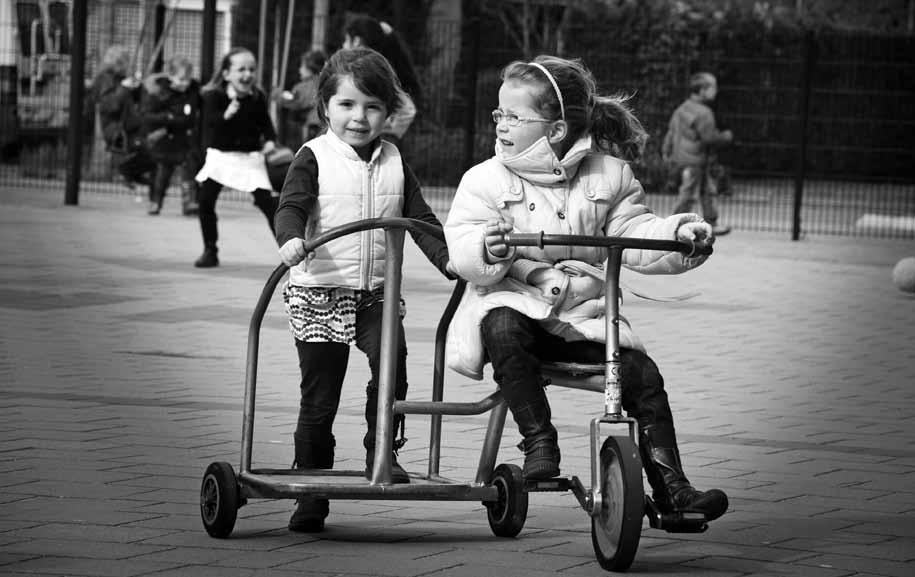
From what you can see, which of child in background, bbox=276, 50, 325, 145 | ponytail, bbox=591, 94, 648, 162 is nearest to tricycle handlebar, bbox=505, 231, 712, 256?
ponytail, bbox=591, 94, 648, 162

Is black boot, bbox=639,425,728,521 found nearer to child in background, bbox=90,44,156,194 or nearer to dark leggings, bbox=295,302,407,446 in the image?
dark leggings, bbox=295,302,407,446

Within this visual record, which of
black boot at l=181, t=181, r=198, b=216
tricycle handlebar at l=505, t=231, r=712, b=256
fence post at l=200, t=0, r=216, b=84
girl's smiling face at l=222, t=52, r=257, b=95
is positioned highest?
fence post at l=200, t=0, r=216, b=84

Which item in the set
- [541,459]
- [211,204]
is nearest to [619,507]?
[541,459]

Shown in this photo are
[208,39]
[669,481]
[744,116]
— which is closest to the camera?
[669,481]

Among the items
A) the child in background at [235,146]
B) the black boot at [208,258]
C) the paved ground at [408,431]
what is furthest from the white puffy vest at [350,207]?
the black boot at [208,258]

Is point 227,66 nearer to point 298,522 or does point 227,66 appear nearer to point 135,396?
point 135,396

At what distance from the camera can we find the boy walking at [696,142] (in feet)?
59.4

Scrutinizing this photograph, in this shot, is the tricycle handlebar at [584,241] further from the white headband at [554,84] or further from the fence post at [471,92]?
the fence post at [471,92]

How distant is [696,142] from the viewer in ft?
59.8

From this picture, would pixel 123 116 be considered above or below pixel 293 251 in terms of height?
above

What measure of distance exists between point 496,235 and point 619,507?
0.77m

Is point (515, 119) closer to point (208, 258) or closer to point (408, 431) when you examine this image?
point (408, 431)

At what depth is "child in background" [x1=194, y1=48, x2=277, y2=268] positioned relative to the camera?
12641 mm

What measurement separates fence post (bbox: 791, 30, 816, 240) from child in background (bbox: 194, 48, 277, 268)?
22.7 feet
